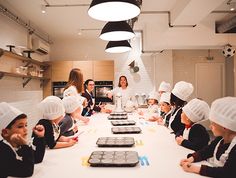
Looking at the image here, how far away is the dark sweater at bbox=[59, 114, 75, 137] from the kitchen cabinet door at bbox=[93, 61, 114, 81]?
4.18m

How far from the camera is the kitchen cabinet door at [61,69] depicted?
21.0ft

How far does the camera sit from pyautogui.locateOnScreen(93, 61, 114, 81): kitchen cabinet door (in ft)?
21.1

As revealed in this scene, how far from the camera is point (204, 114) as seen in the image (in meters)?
1.99

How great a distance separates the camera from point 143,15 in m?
4.63

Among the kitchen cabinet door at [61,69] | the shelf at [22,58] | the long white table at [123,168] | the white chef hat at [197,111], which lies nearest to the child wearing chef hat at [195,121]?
the white chef hat at [197,111]

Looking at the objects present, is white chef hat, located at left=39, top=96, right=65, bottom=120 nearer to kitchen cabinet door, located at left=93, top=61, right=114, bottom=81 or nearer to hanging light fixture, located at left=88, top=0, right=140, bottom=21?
hanging light fixture, located at left=88, top=0, right=140, bottom=21

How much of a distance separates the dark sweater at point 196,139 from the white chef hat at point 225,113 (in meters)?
0.41

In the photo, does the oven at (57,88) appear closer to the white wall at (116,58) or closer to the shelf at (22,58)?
the shelf at (22,58)

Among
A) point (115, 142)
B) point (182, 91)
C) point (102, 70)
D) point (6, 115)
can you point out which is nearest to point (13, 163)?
point (6, 115)

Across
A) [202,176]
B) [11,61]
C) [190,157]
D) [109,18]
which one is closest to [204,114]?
[190,157]

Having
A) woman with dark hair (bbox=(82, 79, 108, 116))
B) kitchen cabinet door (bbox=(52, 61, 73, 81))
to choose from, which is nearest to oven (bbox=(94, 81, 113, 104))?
kitchen cabinet door (bbox=(52, 61, 73, 81))

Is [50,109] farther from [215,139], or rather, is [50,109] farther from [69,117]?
[215,139]

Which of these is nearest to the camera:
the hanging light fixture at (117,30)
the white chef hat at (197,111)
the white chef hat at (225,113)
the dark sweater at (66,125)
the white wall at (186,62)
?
the white chef hat at (225,113)

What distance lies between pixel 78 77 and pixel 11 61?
2.02 meters
